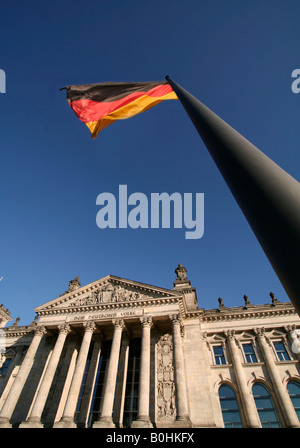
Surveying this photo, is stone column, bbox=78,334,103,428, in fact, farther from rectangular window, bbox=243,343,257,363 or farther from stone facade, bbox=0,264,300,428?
rectangular window, bbox=243,343,257,363

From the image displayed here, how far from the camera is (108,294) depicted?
96.6 ft

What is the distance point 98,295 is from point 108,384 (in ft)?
31.9

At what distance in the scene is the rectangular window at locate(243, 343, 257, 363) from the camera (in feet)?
87.1

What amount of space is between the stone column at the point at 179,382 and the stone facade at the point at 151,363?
7cm

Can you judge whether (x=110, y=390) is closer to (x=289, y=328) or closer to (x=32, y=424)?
(x=32, y=424)

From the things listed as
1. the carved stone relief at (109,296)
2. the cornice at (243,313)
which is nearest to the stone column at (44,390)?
the carved stone relief at (109,296)

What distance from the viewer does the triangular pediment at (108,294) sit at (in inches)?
1084

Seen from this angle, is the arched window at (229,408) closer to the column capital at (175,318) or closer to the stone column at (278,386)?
the stone column at (278,386)

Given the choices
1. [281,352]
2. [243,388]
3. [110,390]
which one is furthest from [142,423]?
[281,352]

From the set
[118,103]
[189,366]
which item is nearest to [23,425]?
[189,366]

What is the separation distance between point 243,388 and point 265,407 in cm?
235

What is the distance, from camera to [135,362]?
27.0m
